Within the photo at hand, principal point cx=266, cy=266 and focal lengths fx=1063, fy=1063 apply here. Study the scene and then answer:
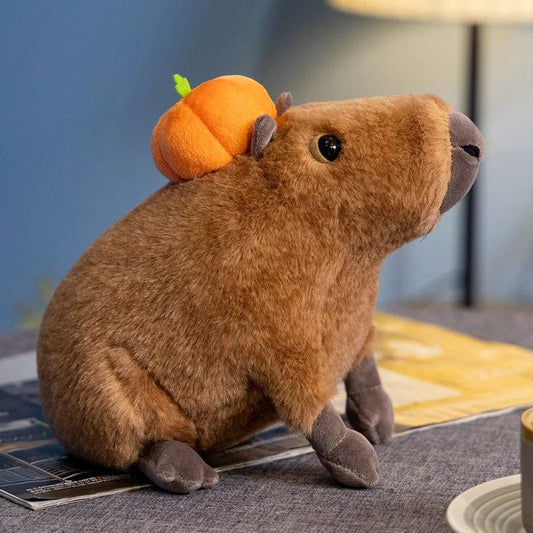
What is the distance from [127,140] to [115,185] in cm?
7

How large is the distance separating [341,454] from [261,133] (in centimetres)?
23

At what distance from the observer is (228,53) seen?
1.75 m

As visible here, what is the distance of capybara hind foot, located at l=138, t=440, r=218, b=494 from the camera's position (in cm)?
73

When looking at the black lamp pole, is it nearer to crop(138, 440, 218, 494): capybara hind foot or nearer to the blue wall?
Answer: the blue wall

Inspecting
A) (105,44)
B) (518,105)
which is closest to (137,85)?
(105,44)

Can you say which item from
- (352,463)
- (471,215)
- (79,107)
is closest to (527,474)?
(352,463)

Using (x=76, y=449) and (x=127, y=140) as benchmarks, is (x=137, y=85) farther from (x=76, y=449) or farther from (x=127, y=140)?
(x=76, y=449)

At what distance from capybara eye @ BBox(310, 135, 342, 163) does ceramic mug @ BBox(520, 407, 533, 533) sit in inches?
8.8

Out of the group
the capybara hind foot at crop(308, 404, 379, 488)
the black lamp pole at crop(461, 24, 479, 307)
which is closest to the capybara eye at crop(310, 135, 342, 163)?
the capybara hind foot at crop(308, 404, 379, 488)

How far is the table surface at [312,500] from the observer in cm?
68

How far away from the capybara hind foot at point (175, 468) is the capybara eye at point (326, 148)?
223mm

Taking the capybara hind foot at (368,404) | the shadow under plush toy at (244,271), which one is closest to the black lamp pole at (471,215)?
the capybara hind foot at (368,404)

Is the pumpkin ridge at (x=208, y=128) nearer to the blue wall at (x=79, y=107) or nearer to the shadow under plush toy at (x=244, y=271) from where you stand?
the shadow under plush toy at (x=244, y=271)

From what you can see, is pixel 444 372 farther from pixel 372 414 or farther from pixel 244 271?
pixel 244 271
